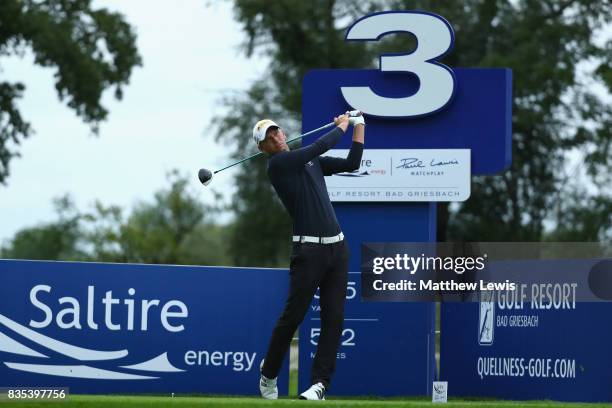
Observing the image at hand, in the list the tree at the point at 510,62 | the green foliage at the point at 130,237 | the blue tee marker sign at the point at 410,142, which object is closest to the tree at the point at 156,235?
the green foliage at the point at 130,237

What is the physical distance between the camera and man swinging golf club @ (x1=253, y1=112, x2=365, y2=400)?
9258mm

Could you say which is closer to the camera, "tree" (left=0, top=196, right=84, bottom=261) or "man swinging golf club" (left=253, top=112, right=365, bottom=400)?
"man swinging golf club" (left=253, top=112, right=365, bottom=400)

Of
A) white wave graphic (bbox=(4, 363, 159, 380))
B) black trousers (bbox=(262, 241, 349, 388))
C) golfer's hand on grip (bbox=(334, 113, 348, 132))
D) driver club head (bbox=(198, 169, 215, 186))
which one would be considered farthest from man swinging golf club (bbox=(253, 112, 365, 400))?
white wave graphic (bbox=(4, 363, 159, 380))

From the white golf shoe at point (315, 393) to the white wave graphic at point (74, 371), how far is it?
2922 mm

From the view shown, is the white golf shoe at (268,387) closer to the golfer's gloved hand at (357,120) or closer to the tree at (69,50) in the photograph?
the golfer's gloved hand at (357,120)

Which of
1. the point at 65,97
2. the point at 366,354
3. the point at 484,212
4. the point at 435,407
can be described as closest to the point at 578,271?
the point at 366,354

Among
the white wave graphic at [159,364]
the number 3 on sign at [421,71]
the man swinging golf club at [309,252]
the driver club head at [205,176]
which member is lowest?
the white wave graphic at [159,364]

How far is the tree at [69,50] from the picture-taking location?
3077cm

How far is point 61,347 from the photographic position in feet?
37.8

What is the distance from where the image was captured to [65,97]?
31.7m

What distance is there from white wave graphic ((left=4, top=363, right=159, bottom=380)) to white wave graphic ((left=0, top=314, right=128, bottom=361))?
0.32 feet

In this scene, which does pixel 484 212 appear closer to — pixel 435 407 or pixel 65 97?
pixel 65 97

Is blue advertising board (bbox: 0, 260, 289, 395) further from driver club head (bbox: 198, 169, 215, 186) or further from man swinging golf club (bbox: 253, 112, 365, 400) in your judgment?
man swinging golf club (bbox: 253, 112, 365, 400)

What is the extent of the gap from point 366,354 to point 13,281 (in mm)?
3348
